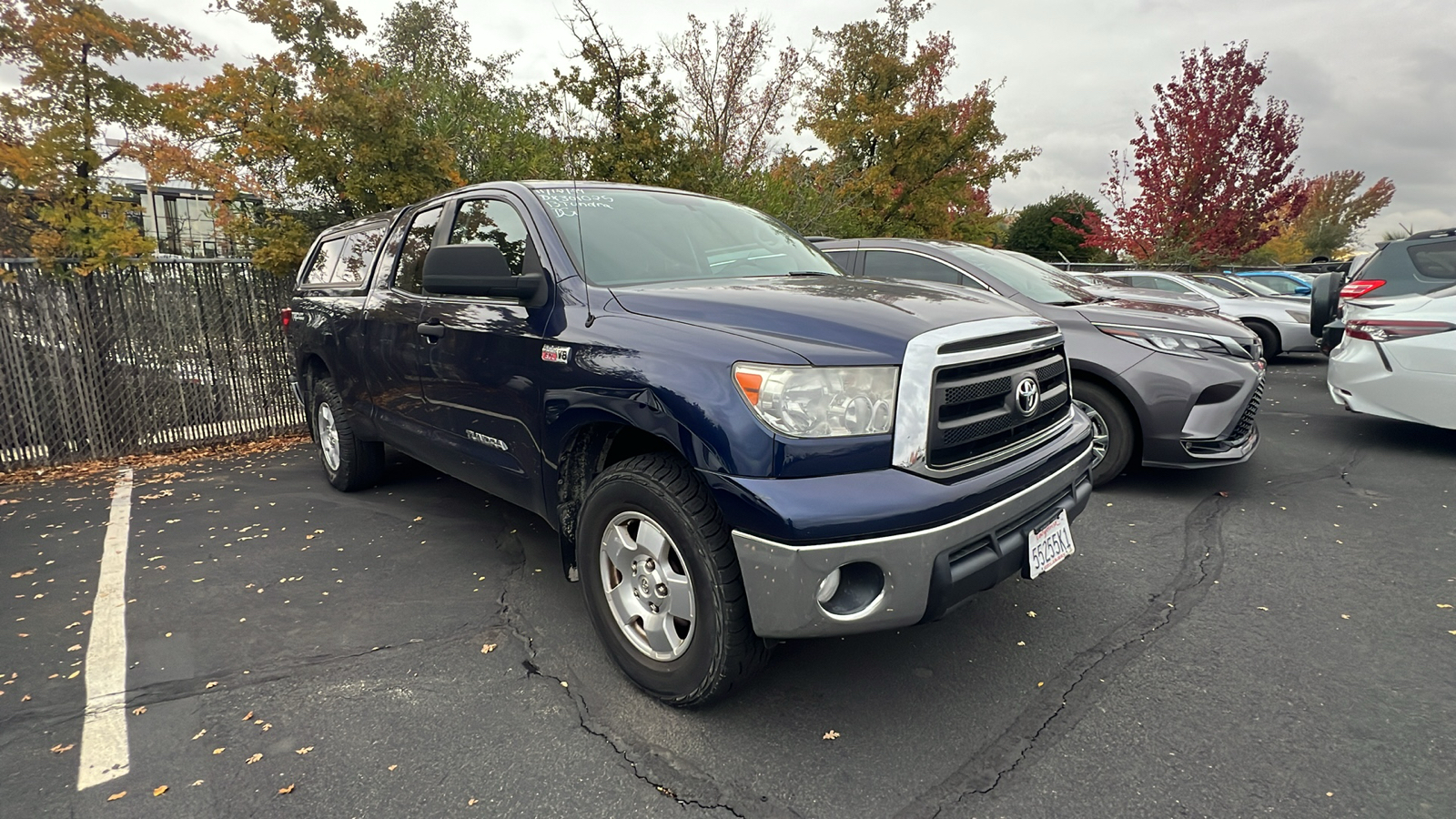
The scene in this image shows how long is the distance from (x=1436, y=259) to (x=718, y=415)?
24.6 ft

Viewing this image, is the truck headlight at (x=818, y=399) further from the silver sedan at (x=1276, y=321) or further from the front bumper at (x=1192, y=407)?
the silver sedan at (x=1276, y=321)

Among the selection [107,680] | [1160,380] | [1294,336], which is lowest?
[107,680]

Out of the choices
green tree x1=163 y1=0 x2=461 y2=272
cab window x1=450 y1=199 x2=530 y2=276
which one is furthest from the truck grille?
green tree x1=163 y1=0 x2=461 y2=272

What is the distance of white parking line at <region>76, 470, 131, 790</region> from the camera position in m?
2.35

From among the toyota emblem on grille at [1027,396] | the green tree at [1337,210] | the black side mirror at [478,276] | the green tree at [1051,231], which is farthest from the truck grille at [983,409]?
the green tree at [1337,210]

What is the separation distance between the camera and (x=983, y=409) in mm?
2432

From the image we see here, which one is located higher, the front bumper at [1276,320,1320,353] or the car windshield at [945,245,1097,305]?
the car windshield at [945,245,1097,305]

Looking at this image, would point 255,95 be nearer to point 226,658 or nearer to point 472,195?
point 472,195

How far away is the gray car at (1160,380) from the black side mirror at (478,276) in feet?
8.58

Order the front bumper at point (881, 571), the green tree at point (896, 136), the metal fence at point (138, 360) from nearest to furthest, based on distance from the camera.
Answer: the front bumper at point (881, 571), the metal fence at point (138, 360), the green tree at point (896, 136)

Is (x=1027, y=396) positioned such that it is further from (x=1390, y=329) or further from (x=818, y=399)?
(x=1390, y=329)

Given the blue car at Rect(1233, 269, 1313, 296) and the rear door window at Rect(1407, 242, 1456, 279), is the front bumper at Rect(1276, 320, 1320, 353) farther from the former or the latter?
the blue car at Rect(1233, 269, 1313, 296)

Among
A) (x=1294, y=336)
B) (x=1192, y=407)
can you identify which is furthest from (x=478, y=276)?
(x=1294, y=336)

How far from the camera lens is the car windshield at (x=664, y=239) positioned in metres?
3.07
